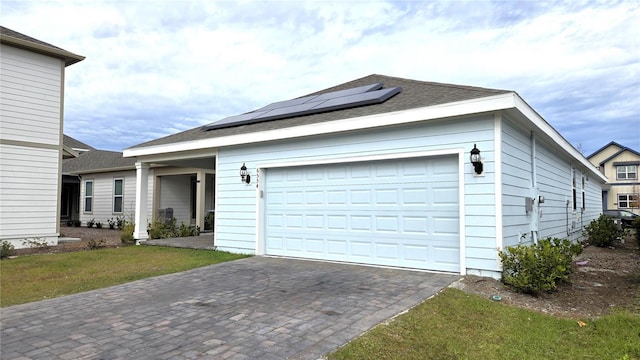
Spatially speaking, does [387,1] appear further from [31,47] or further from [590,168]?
[590,168]

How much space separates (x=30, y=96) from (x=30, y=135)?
3.87ft

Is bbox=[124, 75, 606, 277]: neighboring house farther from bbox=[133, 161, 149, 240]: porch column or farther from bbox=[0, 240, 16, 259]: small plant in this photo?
bbox=[0, 240, 16, 259]: small plant

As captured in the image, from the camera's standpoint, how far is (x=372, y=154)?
713cm

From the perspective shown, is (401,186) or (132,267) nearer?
(401,186)

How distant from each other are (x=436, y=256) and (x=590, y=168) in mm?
12302

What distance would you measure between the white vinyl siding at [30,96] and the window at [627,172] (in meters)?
40.4

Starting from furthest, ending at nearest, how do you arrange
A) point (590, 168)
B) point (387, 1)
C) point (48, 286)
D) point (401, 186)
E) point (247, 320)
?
point (590, 168) < point (387, 1) < point (401, 186) < point (48, 286) < point (247, 320)

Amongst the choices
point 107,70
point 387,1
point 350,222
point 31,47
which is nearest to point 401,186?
point 350,222

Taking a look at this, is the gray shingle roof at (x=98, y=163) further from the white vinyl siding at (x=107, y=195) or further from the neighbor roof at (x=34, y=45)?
the neighbor roof at (x=34, y=45)

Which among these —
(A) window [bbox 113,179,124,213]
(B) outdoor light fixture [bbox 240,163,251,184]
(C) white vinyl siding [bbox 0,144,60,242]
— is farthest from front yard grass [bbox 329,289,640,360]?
(A) window [bbox 113,179,124,213]

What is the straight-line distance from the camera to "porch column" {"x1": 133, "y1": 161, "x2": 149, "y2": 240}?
11.5m

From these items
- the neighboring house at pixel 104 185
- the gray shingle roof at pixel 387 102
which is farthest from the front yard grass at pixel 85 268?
the neighboring house at pixel 104 185

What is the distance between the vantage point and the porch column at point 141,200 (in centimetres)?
1153

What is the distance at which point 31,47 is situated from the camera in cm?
1102
